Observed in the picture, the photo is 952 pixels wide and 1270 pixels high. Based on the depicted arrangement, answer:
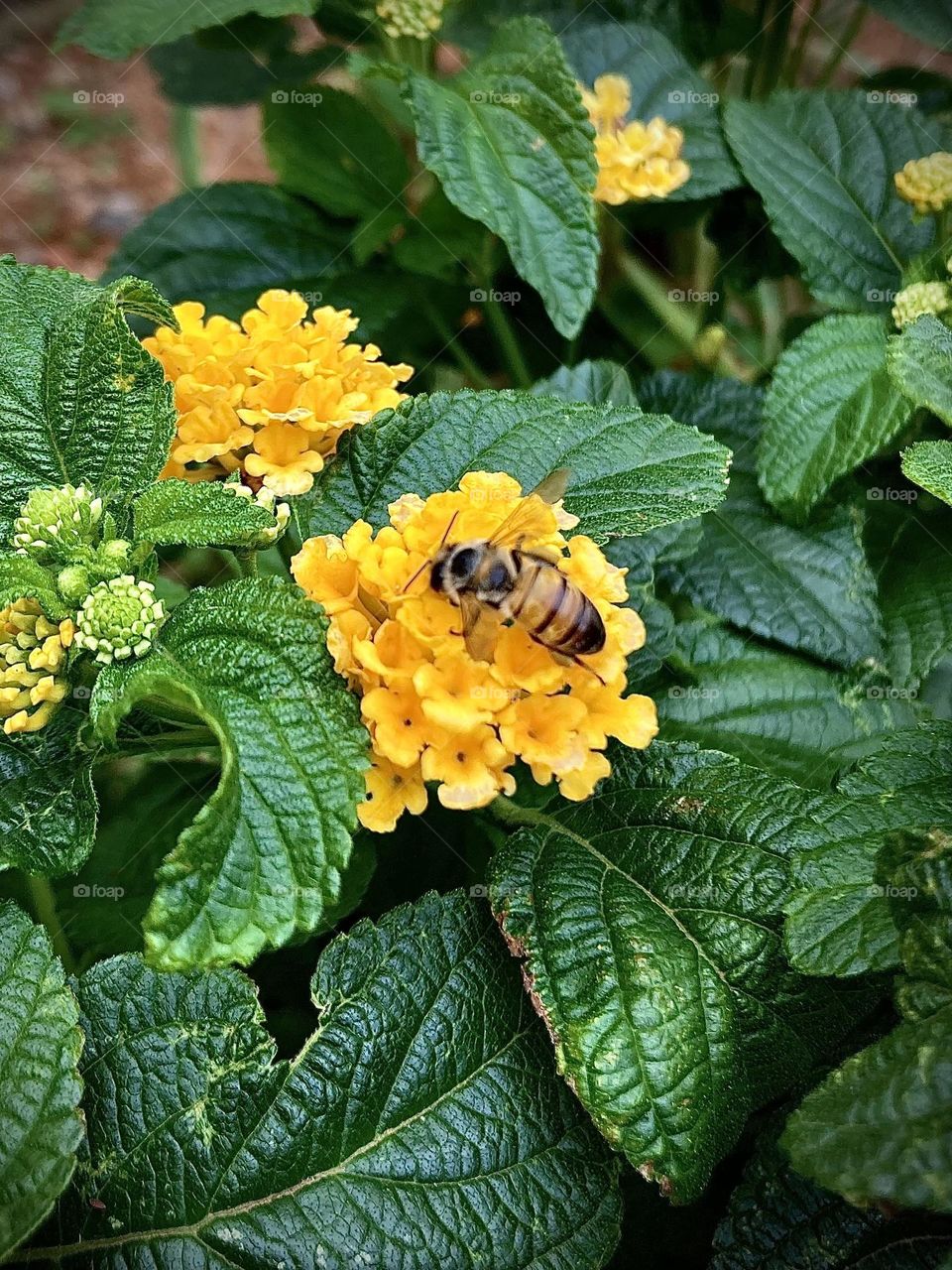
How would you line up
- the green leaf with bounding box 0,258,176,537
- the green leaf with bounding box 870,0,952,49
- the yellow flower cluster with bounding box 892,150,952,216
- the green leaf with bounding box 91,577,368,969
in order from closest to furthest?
the green leaf with bounding box 91,577,368,969
the green leaf with bounding box 0,258,176,537
the yellow flower cluster with bounding box 892,150,952,216
the green leaf with bounding box 870,0,952,49

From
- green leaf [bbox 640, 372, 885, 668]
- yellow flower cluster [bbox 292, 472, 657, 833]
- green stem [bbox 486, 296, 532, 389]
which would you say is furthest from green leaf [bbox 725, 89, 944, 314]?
yellow flower cluster [bbox 292, 472, 657, 833]

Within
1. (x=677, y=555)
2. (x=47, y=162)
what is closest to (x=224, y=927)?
(x=677, y=555)

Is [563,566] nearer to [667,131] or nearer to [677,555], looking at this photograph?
[677,555]

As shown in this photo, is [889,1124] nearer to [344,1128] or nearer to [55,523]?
[344,1128]

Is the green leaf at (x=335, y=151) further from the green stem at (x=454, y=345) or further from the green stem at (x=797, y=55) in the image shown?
the green stem at (x=797, y=55)

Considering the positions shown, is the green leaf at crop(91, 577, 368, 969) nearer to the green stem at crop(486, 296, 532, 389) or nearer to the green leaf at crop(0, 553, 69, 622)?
the green leaf at crop(0, 553, 69, 622)
